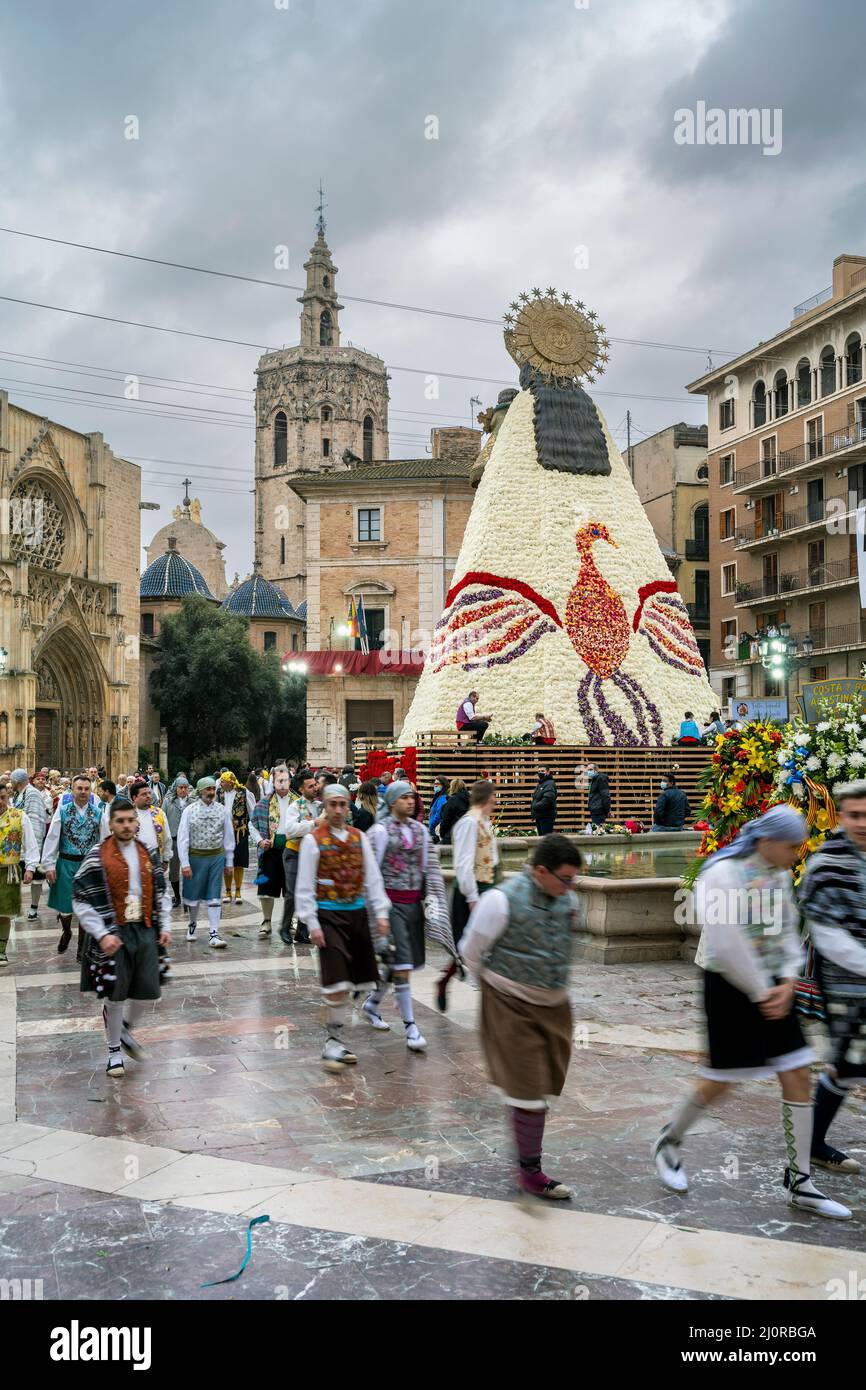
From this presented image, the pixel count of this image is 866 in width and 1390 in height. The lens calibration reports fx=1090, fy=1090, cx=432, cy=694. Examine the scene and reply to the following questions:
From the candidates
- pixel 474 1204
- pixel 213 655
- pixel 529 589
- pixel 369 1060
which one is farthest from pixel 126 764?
pixel 474 1204

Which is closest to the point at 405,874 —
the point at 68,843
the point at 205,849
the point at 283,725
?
the point at 205,849

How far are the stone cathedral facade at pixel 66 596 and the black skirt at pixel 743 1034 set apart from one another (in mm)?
32293

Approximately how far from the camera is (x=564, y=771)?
19.7m

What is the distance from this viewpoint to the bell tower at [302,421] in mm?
Result: 77375

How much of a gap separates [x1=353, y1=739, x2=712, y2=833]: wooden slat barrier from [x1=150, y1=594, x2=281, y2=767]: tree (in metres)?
27.6

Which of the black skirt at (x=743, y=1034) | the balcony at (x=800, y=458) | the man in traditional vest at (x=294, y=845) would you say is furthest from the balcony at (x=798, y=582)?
the black skirt at (x=743, y=1034)

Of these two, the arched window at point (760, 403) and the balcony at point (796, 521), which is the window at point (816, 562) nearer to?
the balcony at point (796, 521)

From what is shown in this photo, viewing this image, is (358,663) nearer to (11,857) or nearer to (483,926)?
(11,857)

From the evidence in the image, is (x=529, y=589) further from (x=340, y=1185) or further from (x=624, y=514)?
(x=340, y=1185)

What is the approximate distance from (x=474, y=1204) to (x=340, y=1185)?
0.62 metres

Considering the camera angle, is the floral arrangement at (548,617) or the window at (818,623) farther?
the window at (818,623)

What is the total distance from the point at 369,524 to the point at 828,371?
15.7m

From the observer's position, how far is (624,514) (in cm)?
→ 2372

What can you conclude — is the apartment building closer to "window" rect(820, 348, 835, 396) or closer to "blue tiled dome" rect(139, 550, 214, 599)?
"window" rect(820, 348, 835, 396)
